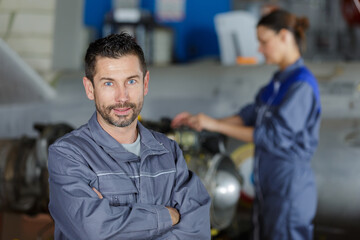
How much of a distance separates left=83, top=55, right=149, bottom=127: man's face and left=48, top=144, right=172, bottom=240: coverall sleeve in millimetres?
101

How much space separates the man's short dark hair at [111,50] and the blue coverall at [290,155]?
913 millimetres

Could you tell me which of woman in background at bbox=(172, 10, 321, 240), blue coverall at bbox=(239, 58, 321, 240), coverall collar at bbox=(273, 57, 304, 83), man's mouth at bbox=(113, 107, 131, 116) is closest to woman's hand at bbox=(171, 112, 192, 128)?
woman in background at bbox=(172, 10, 321, 240)

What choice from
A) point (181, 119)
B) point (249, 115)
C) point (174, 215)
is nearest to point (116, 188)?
point (174, 215)

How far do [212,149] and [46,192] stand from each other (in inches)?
26.9

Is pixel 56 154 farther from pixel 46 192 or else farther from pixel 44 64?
pixel 44 64

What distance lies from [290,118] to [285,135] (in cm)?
6

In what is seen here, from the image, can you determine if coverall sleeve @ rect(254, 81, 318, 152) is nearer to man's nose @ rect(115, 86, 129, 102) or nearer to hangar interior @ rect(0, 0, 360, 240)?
hangar interior @ rect(0, 0, 360, 240)

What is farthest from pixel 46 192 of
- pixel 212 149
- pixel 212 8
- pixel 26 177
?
pixel 212 8

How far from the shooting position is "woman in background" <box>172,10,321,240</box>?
1.54 metres

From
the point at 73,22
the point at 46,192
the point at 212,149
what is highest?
the point at 73,22

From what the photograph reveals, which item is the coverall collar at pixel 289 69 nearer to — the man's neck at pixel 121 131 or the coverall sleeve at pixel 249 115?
the coverall sleeve at pixel 249 115

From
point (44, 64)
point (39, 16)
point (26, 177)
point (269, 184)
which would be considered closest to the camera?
point (269, 184)

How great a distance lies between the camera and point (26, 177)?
5.72 feet

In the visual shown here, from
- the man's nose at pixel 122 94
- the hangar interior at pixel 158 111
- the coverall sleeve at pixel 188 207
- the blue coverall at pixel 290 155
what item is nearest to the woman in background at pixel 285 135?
the blue coverall at pixel 290 155
